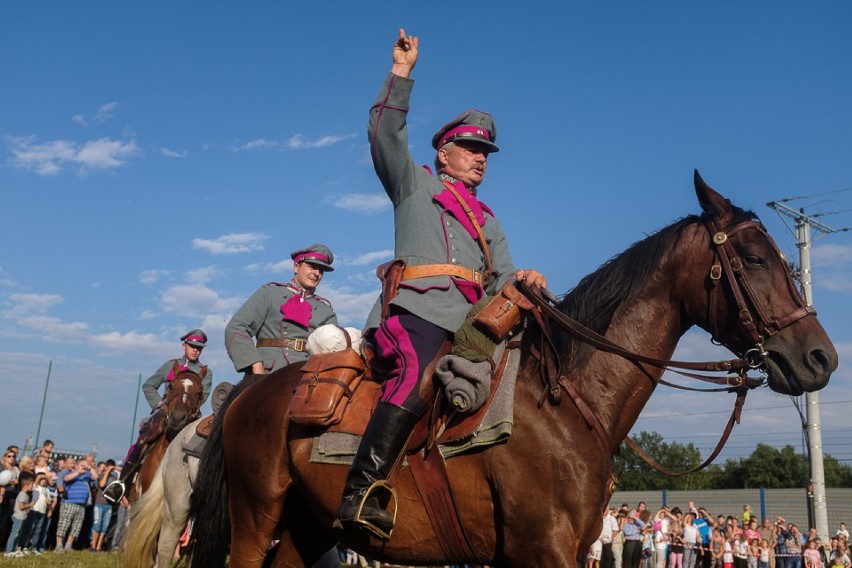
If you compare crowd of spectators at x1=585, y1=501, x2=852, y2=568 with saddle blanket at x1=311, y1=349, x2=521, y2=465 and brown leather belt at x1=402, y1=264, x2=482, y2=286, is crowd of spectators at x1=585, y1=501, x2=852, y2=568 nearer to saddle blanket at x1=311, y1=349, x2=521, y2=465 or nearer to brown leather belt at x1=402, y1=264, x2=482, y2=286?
saddle blanket at x1=311, y1=349, x2=521, y2=465

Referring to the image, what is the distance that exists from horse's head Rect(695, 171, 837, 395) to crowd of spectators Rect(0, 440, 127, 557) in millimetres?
14145

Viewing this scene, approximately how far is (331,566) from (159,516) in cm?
347

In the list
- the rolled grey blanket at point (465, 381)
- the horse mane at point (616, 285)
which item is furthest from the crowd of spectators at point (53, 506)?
the horse mane at point (616, 285)

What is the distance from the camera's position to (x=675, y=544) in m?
23.3

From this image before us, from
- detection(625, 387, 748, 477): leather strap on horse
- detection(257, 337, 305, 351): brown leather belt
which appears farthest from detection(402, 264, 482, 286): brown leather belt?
detection(257, 337, 305, 351): brown leather belt

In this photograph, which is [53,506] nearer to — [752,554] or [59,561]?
[59,561]

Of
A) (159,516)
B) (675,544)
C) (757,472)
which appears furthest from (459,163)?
(757,472)

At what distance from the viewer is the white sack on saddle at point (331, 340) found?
5590 millimetres

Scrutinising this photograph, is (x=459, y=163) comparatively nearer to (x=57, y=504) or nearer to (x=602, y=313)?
(x=602, y=313)

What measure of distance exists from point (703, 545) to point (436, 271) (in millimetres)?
21725

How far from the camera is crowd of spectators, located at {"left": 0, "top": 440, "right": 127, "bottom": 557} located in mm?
16734

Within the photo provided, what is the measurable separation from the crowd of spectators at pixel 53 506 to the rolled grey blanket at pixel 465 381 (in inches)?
515

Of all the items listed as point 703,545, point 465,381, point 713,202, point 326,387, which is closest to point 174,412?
point 326,387

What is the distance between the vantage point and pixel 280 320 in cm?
806
